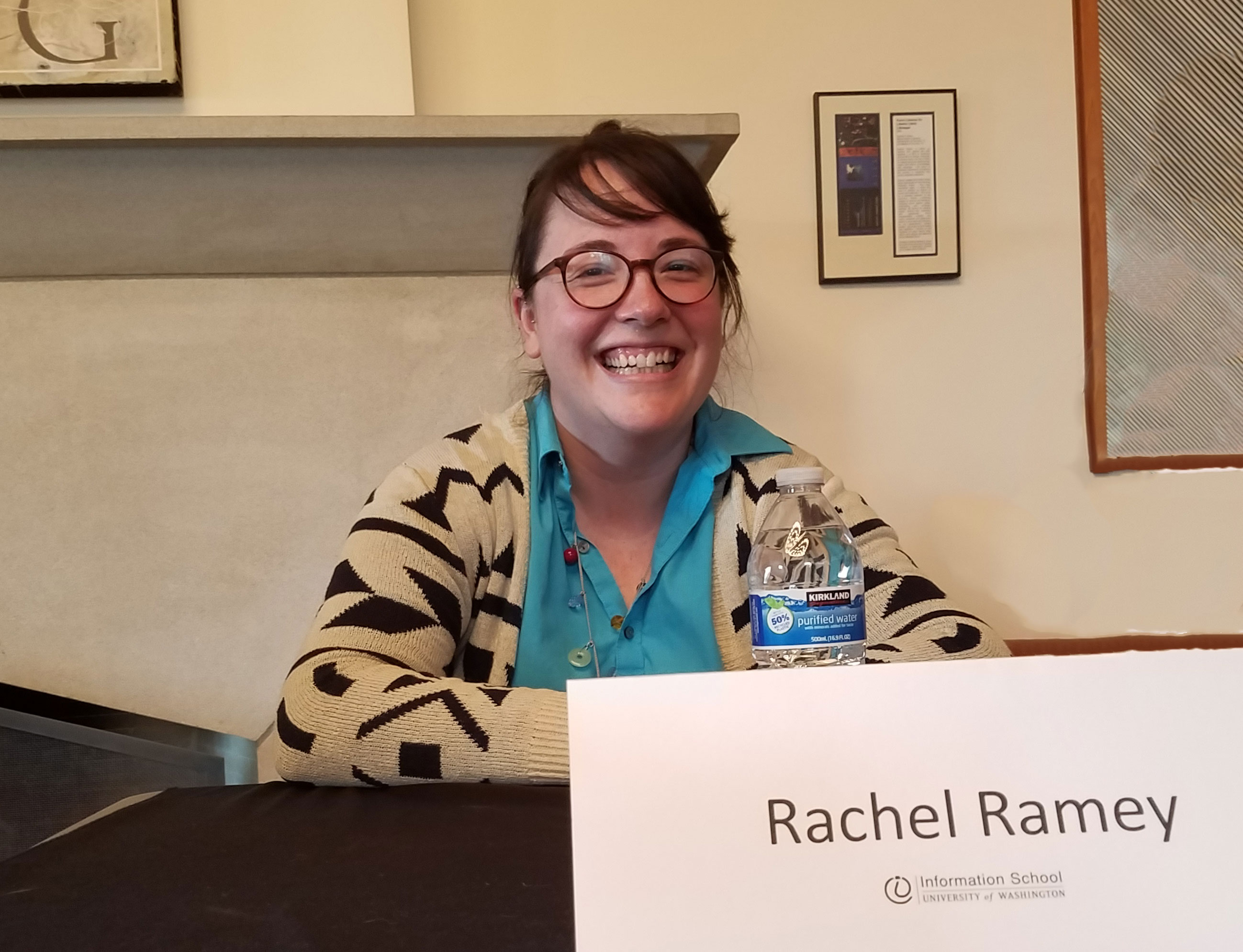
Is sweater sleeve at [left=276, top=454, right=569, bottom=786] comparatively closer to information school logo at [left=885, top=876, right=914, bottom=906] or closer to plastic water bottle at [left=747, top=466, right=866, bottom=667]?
plastic water bottle at [left=747, top=466, right=866, bottom=667]

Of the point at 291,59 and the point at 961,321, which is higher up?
the point at 291,59

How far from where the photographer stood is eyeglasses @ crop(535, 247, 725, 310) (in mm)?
1097

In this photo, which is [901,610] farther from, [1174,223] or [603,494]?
[1174,223]

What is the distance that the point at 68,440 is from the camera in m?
1.55

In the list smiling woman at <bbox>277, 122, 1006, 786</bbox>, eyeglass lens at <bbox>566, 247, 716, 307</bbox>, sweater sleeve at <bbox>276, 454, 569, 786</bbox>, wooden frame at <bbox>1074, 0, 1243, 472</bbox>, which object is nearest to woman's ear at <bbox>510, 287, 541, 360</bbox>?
smiling woman at <bbox>277, 122, 1006, 786</bbox>

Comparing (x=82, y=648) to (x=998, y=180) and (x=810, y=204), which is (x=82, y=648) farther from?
(x=998, y=180)

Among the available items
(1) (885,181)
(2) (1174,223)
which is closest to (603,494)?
(1) (885,181)

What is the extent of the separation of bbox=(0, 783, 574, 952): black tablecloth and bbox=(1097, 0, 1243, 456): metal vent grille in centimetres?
145

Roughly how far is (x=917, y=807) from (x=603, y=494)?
0.85m

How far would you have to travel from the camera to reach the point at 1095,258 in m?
1.66

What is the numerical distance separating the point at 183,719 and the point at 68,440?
1.65 ft

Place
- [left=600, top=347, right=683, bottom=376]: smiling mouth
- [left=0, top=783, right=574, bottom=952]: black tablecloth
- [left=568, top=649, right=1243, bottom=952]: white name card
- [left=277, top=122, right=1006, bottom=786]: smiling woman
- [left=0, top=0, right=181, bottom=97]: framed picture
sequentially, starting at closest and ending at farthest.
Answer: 1. [left=568, top=649, right=1243, bottom=952]: white name card
2. [left=0, top=783, right=574, bottom=952]: black tablecloth
3. [left=277, top=122, right=1006, bottom=786]: smiling woman
4. [left=600, top=347, right=683, bottom=376]: smiling mouth
5. [left=0, top=0, right=181, bottom=97]: framed picture

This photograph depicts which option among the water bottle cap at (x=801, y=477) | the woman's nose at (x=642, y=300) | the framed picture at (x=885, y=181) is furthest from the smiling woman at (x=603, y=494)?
the framed picture at (x=885, y=181)

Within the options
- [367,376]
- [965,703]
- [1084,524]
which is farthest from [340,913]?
[1084,524]
